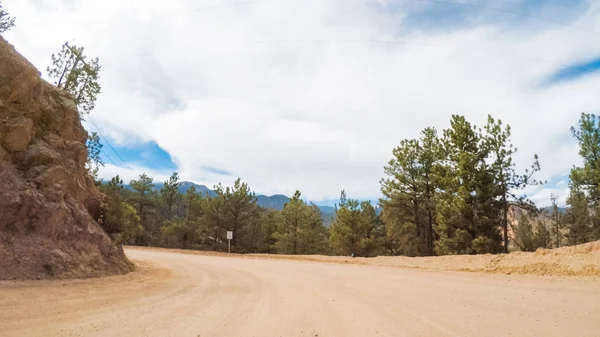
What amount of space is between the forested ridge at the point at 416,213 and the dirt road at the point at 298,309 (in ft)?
22.4

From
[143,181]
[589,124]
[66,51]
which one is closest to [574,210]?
[589,124]

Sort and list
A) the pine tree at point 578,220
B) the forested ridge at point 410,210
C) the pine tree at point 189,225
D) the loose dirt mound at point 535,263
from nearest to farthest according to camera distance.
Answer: the loose dirt mound at point 535,263 → the forested ridge at point 410,210 → the pine tree at point 578,220 → the pine tree at point 189,225

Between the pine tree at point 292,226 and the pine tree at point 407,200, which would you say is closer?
the pine tree at point 407,200

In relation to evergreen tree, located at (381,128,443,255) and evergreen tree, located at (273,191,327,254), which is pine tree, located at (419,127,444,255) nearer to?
evergreen tree, located at (381,128,443,255)

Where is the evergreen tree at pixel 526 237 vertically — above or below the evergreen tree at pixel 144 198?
below

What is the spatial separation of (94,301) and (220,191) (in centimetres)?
3866

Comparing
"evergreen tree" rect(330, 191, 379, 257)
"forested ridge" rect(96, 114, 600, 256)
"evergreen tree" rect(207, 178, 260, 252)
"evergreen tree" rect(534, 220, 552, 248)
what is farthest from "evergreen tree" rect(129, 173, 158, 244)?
"evergreen tree" rect(534, 220, 552, 248)

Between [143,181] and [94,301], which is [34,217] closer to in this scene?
[94,301]

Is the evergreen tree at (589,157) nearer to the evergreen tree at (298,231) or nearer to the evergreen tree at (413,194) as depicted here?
the evergreen tree at (413,194)

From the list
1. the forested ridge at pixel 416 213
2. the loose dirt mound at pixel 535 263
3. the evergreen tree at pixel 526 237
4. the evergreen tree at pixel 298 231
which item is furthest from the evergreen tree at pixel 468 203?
the evergreen tree at pixel 526 237

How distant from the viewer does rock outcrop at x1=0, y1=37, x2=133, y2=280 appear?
361 inches

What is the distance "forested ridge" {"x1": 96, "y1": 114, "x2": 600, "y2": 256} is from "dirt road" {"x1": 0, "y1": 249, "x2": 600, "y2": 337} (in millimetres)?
6832

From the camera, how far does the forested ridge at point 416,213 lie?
2589 centimetres

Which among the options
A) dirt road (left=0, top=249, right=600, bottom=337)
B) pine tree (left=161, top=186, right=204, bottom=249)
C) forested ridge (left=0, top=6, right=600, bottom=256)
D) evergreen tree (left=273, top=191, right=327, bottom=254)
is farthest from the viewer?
pine tree (left=161, top=186, right=204, bottom=249)
